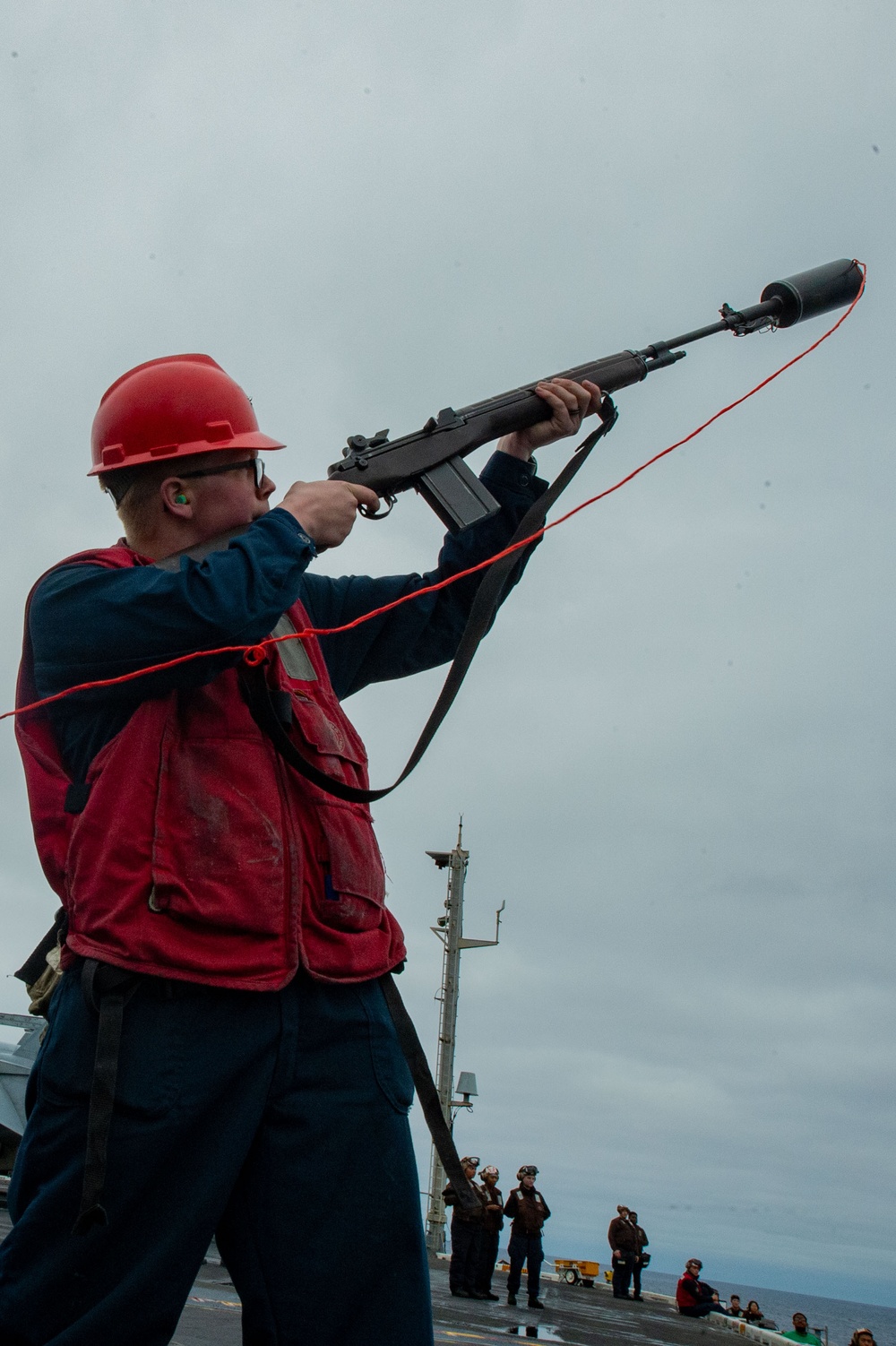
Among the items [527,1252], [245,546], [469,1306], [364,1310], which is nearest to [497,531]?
[245,546]

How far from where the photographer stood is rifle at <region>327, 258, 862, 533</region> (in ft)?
10.6

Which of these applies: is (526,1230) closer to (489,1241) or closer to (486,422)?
(489,1241)

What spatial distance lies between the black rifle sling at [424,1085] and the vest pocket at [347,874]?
155 millimetres

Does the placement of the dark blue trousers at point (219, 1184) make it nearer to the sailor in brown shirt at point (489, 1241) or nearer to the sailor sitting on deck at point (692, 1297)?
the sailor in brown shirt at point (489, 1241)

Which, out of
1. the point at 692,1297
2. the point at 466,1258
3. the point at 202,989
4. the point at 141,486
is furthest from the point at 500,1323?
the point at 692,1297

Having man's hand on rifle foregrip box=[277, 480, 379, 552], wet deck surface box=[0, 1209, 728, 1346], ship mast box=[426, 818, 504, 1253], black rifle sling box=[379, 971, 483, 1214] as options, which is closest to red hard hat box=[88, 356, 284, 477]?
man's hand on rifle foregrip box=[277, 480, 379, 552]

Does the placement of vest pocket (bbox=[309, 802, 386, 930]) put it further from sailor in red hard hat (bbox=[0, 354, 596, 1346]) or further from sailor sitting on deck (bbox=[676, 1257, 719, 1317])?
sailor sitting on deck (bbox=[676, 1257, 719, 1317])

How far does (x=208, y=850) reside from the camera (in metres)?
2.06

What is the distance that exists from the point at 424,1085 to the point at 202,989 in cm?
50

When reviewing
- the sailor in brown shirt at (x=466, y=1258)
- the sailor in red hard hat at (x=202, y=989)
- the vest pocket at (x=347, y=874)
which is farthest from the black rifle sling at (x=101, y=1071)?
the sailor in brown shirt at (x=466, y=1258)

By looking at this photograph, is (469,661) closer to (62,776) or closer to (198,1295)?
(62,776)

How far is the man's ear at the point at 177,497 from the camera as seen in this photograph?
97.7 inches

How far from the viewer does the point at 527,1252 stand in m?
14.7

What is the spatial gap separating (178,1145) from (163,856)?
0.48 m
